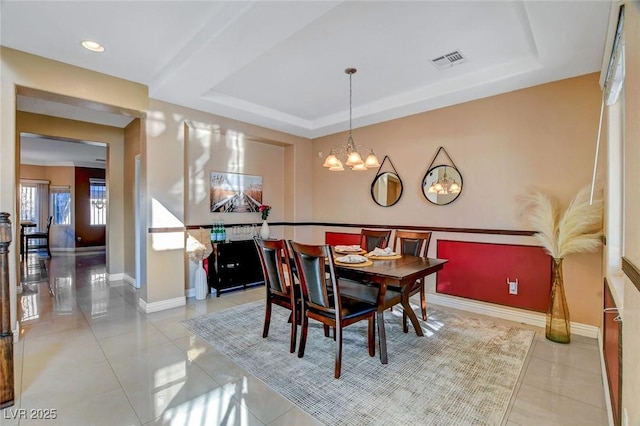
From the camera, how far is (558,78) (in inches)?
126

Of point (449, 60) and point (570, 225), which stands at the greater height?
point (449, 60)

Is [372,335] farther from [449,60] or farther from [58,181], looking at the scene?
[58,181]

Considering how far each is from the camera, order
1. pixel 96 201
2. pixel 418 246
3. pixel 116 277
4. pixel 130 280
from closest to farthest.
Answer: pixel 418 246 < pixel 130 280 < pixel 116 277 < pixel 96 201

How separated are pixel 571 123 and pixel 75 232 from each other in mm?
11821

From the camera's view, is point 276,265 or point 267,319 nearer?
point 276,265

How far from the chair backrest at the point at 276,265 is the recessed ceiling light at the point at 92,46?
7.74ft

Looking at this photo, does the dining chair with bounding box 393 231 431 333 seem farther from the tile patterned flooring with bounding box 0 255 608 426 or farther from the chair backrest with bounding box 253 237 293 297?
the chair backrest with bounding box 253 237 293 297

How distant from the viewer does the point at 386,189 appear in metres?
4.81

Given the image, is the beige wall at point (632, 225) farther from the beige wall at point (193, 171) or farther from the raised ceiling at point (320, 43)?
the beige wall at point (193, 171)

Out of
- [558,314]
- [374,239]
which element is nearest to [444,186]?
[374,239]

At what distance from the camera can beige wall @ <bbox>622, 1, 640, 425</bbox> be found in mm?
1114

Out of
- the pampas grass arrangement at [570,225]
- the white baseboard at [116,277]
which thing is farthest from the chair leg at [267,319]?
the white baseboard at [116,277]

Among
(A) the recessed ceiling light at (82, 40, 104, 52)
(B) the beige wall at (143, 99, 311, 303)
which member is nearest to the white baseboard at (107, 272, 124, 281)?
(B) the beige wall at (143, 99, 311, 303)

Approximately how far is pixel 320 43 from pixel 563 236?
9.72 ft
